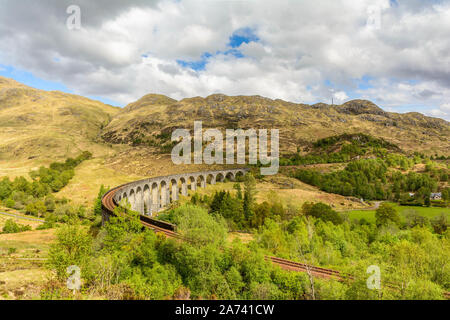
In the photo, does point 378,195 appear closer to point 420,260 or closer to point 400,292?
point 420,260

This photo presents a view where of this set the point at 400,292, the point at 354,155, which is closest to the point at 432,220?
the point at 400,292

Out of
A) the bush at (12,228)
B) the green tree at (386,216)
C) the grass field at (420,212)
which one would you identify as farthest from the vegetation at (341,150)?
the bush at (12,228)

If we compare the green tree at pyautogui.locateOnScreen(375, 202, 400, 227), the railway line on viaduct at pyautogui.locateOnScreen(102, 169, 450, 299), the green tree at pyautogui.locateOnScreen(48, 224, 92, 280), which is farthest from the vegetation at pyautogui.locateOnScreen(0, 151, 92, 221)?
the green tree at pyautogui.locateOnScreen(375, 202, 400, 227)

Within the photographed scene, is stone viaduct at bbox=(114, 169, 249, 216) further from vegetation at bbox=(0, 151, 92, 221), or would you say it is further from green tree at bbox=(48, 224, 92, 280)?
green tree at bbox=(48, 224, 92, 280)

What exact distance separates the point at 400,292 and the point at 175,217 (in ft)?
115

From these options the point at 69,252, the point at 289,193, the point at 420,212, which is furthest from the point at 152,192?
the point at 420,212

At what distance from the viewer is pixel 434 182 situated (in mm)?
100125

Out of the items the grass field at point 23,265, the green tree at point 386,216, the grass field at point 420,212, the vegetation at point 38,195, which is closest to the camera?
the grass field at point 23,265

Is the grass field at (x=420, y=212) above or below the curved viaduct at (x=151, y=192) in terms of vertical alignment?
below

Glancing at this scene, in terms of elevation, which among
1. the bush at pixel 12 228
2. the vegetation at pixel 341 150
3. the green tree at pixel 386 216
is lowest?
the bush at pixel 12 228

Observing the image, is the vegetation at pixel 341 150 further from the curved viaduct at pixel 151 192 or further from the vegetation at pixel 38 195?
the vegetation at pixel 38 195

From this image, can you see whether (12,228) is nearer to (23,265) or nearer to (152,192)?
(152,192)
